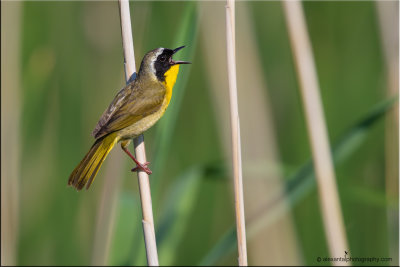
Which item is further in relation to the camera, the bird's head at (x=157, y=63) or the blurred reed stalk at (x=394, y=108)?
the blurred reed stalk at (x=394, y=108)

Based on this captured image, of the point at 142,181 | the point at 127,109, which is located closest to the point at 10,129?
the point at 127,109

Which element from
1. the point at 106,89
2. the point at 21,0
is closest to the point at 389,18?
the point at 106,89

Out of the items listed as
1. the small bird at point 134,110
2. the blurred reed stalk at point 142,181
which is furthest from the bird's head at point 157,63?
the blurred reed stalk at point 142,181

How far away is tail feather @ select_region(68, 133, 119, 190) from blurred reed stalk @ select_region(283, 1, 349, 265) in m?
1.17

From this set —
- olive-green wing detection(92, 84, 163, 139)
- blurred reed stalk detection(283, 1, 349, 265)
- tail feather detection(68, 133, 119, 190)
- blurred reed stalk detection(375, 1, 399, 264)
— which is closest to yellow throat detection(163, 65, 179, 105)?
olive-green wing detection(92, 84, 163, 139)

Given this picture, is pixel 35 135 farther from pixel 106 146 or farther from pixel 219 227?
pixel 219 227

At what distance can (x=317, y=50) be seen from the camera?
17.9 feet

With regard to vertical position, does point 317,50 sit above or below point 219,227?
above

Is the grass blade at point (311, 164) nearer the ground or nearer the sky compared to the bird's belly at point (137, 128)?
nearer the ground

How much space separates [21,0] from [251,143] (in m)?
2.16

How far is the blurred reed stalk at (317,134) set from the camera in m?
2.90

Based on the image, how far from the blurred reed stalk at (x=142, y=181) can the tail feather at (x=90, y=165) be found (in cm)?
25

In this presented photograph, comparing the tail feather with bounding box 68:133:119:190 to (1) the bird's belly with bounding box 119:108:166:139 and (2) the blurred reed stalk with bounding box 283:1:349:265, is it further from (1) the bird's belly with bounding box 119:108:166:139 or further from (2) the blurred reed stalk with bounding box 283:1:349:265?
(2) the blurred reed stalk with bounding box 283:1:349:265

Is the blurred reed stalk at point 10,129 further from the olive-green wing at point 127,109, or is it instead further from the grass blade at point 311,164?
the grass blade at point 311,164
